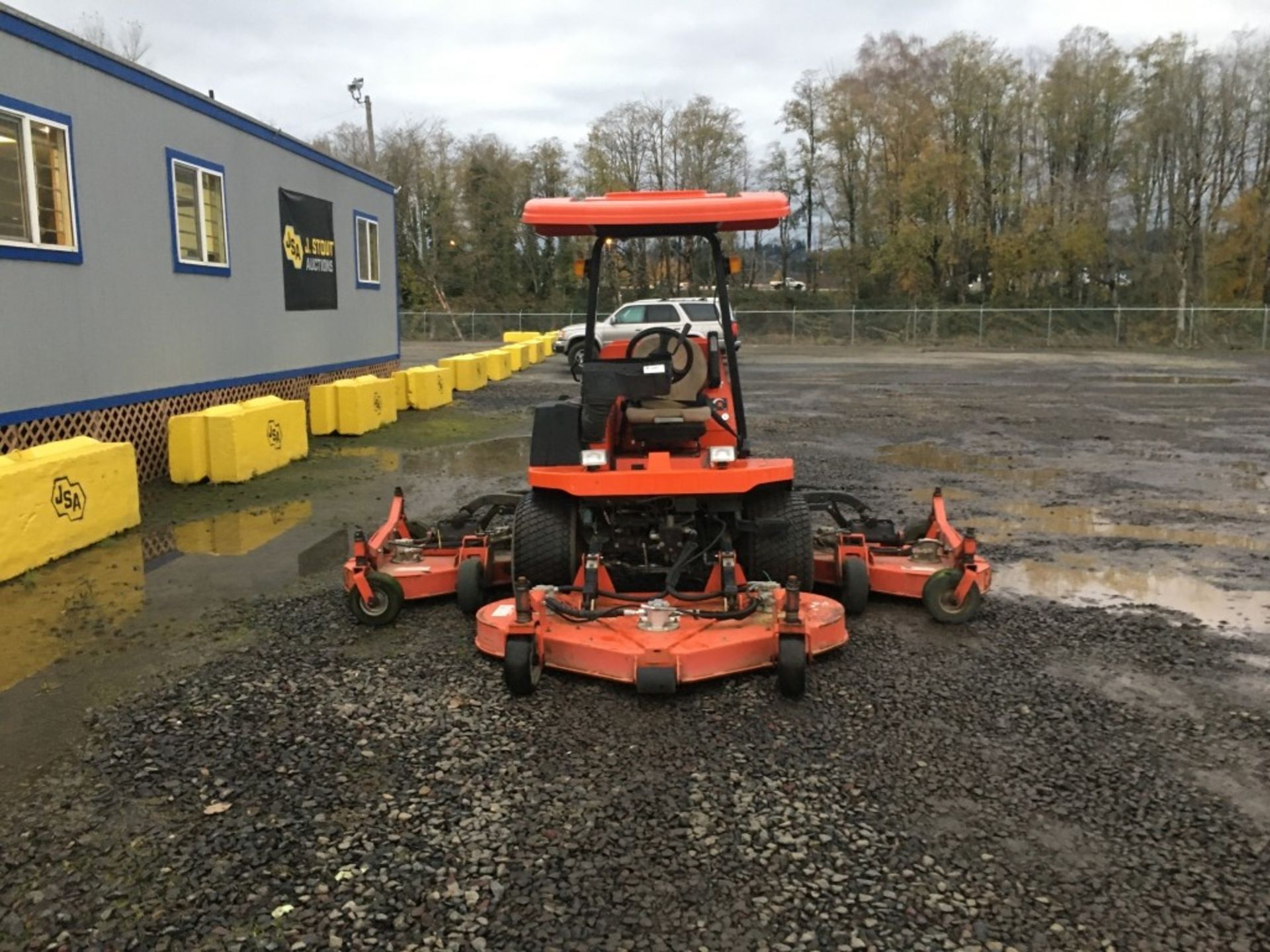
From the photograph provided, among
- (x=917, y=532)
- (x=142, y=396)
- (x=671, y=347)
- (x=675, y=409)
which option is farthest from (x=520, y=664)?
(x=142, y=396)

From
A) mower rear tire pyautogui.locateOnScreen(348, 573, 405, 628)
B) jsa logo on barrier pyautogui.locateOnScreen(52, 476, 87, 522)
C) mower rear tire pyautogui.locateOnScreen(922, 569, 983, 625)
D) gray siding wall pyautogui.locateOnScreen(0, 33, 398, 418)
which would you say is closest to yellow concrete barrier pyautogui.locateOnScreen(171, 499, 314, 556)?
jsa logo on barrier pyautogui.locateOnScreen(52, 476, 87, 522)

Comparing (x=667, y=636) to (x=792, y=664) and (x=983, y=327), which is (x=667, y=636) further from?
(x=983, y=327)

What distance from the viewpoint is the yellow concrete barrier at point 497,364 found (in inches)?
931

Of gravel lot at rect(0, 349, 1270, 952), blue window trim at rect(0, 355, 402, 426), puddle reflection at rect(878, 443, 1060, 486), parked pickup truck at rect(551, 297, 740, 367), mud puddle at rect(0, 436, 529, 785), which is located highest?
parked pickup truck at rect(551, 297, 740, 367)

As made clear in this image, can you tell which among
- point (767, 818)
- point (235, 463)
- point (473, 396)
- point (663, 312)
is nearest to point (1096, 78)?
point (663, 312)

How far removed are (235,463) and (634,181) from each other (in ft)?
146

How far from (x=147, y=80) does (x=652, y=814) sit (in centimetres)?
1015

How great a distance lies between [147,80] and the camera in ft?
34.1

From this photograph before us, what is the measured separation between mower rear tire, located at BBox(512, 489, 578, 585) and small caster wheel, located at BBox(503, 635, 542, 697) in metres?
0.96

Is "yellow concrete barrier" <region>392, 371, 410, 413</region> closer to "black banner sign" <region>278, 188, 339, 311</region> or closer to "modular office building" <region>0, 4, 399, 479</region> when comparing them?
"black banner sign" <region>278, 188, 339, 311</region>

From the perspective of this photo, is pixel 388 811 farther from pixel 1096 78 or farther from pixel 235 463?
pixel 1096 78

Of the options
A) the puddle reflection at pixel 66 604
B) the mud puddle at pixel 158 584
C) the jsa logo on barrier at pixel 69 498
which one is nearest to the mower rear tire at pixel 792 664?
the mud puddle at pixel 158 584

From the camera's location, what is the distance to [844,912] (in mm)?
3020

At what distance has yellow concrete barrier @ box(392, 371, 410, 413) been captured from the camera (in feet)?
56.4
